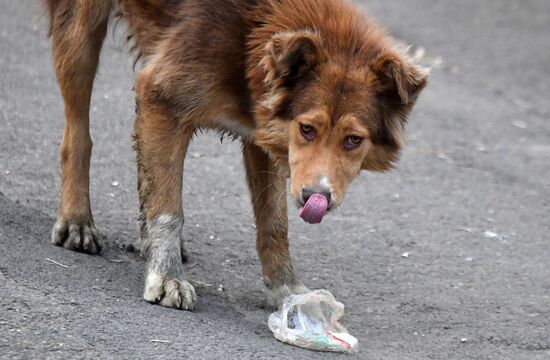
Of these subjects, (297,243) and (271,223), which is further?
(297,243)

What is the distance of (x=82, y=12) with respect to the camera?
6.30 m

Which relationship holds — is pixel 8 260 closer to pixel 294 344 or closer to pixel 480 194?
pixel 294 344

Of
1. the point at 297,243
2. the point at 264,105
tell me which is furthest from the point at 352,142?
the point at 297,243

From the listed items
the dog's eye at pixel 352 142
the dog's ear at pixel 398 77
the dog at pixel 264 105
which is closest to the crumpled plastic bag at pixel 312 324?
the dog at pixel 264 105

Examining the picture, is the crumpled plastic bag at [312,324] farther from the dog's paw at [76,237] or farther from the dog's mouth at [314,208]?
the dog's paw at [76,237]

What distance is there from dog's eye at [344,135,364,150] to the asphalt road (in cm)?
101

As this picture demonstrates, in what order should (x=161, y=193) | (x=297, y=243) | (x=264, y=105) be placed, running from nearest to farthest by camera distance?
(x=264, y=105) → (x=161, y=193) → (x=297, y=243)

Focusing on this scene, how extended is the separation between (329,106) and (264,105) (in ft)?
1.21

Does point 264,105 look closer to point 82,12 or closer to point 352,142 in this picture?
point 352,142

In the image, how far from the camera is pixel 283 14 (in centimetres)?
553

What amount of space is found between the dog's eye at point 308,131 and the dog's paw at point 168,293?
40.4 inches

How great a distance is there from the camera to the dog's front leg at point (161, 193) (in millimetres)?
5520

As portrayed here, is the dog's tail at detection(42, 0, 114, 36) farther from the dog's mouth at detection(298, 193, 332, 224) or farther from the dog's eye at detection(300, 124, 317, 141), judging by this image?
the dog's mouth at detection(298, 193, 332, 224)

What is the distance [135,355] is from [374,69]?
5.93ft
